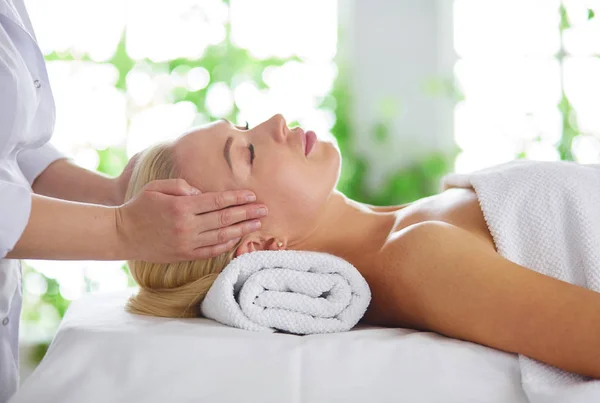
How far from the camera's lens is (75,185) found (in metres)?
1.90

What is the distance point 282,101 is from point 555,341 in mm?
2457

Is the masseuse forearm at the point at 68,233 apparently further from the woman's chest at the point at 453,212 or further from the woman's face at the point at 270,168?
the woman's chest at the point at 453,212

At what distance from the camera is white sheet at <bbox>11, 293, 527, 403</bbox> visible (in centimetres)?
124

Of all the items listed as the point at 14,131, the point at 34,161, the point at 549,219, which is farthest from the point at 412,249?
the point at 34,161

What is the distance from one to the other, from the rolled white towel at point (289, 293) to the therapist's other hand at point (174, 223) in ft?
0.30

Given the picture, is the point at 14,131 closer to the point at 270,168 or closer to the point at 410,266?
the point at 270,168

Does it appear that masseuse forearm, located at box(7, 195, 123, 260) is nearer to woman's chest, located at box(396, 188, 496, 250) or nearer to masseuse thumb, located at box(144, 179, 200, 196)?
masseuse thumb, located at box(144, 179, 200, 196)

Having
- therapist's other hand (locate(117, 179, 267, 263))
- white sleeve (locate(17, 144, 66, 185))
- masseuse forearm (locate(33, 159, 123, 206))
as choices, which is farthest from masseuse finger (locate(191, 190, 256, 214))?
white sleeve (locate(17, 144, 66, 185))

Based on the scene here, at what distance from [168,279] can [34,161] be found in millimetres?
554

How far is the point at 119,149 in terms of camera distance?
350 centimetres

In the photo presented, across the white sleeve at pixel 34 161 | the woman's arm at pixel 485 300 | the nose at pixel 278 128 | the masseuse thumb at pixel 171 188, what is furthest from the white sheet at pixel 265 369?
the white sleeve at pixel 34 161

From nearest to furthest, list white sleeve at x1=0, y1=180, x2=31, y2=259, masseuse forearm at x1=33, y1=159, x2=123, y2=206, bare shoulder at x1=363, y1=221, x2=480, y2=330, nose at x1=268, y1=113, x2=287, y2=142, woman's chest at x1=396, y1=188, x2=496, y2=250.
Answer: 1. white sleeve at x1=0, y1=180, x2=31, y2=259
2. bare shoulder at x1=363, y1=221, x2=480, y2=330
3. woman's chest at x1=396, y1=188, x2=496, y2=250
4. nose at x1=268, y1=113, x2=287, y2=142
5. masseuse forearm at x1=33, y1=159, x2=123, y2=206

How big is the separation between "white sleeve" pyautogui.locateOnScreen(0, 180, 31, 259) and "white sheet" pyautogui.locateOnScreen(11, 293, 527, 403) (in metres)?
0.25

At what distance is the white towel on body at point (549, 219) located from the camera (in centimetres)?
148
